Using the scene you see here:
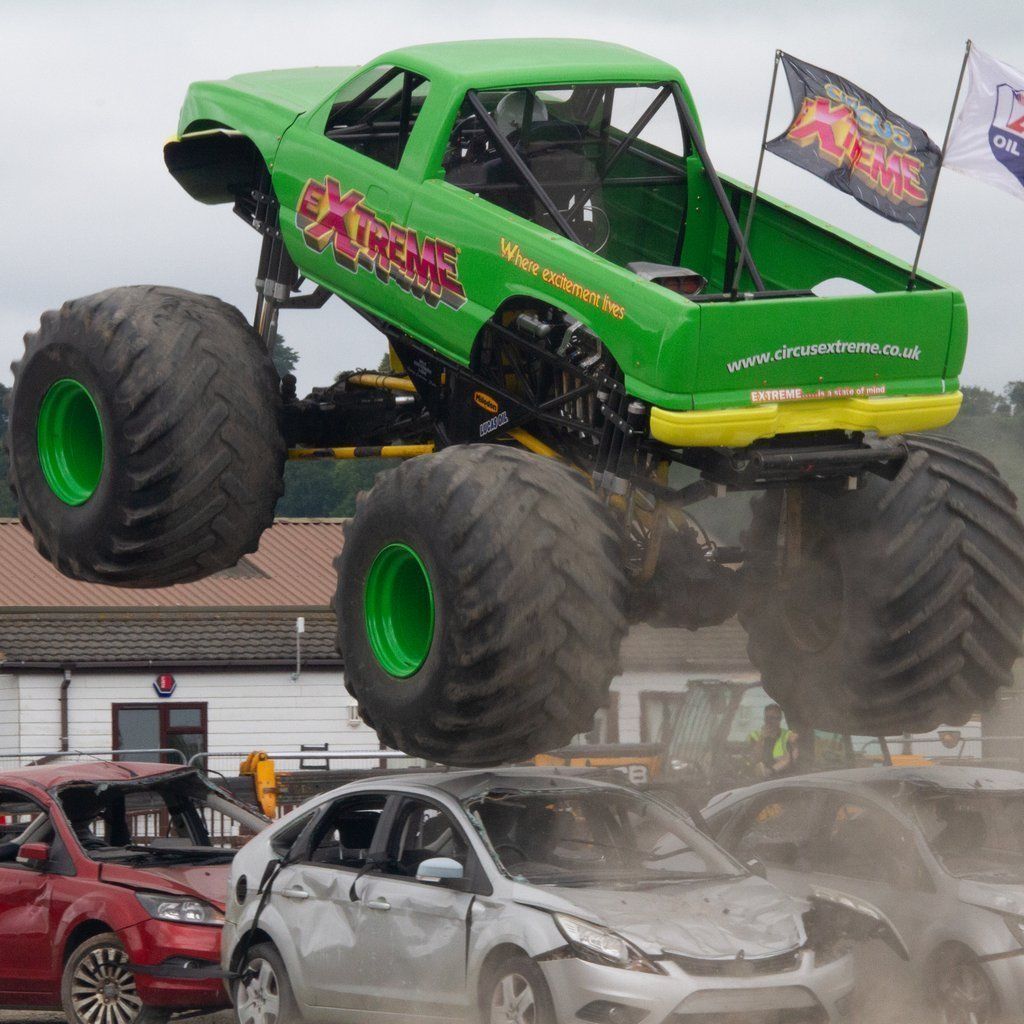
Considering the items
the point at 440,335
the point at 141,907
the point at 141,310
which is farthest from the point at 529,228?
the point at 141,907

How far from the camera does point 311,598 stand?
3875cm

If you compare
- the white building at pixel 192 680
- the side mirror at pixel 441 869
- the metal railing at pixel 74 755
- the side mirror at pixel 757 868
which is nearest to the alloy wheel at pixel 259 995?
the side mirror at pixel 441 869

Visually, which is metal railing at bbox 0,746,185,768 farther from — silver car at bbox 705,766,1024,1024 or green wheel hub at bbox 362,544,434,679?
silver car at bbox 705,766,1024,1024

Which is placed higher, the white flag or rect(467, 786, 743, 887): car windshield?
the white flag

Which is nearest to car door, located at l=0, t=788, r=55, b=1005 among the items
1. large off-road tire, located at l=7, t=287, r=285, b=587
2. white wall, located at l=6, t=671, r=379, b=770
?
large off-road tire, located at l=7, t=287, r=285, b=587

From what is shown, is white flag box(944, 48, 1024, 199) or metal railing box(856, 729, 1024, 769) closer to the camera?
white flag box(944, 48, 1024, 199)

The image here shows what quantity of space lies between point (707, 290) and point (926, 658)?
236 cm

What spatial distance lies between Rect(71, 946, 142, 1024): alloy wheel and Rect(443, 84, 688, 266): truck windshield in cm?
481

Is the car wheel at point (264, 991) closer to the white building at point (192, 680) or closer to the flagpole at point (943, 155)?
the flagpole at point (943, 155)

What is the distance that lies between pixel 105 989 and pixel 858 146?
6.30 m

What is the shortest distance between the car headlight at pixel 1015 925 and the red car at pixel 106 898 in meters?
4.34

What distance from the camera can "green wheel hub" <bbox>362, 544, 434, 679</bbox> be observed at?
9.88 meters

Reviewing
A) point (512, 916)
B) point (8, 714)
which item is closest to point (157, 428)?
point (512, 916)

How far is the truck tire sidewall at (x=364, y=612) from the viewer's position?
9281 mm
